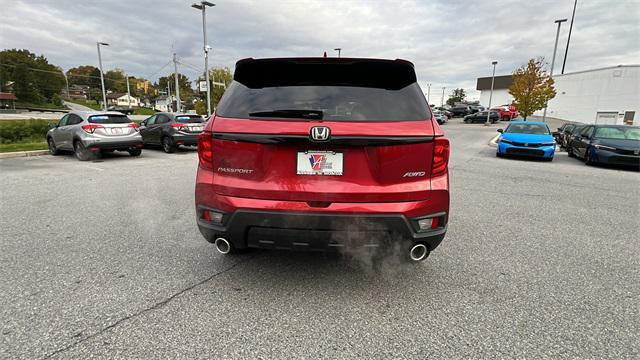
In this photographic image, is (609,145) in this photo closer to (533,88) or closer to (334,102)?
(334,102)

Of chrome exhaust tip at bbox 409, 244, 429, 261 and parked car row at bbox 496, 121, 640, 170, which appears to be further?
parked car row at bbox 496, 121, 640, 170

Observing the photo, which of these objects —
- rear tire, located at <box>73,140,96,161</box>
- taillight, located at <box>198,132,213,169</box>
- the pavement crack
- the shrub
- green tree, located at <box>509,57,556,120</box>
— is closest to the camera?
the pavement crack

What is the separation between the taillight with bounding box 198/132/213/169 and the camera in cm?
252

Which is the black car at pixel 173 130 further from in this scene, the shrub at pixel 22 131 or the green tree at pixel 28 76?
the green tree at pixel 28 76

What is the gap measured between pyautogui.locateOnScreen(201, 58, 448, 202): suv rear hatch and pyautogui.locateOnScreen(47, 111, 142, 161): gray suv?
30.0 ft

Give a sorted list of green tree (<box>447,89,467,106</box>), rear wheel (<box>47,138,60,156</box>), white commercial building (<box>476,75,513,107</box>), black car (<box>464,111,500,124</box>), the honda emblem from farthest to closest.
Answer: green tree (<box>447,89,467,106</box>), white commercial building (<box>476,75,513,107</box>), black car (<box>464,111,500,124</box>), rear wheel (<box>47,138,60,156</box>), the honda emblem

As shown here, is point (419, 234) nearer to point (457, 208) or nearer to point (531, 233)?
point (531, 233)

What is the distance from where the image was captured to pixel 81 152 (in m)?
9.98

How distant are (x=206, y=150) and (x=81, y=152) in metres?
9.67

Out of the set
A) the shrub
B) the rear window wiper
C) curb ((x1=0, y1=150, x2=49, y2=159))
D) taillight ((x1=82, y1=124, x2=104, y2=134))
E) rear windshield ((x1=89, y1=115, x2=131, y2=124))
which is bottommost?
curb ((x1=0, y1=150, x2=49, y2=159))

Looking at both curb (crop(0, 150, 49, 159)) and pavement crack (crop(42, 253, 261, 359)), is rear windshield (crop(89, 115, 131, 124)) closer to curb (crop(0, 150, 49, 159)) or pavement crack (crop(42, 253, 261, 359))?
curb (crop(0, 150, 49, 159))

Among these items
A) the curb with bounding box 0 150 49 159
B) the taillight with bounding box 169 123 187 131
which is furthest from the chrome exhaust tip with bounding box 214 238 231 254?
the curb with bounding box 0 150 49 159

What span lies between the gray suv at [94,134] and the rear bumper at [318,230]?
938cm

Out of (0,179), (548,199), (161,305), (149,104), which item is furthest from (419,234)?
(149,104)
